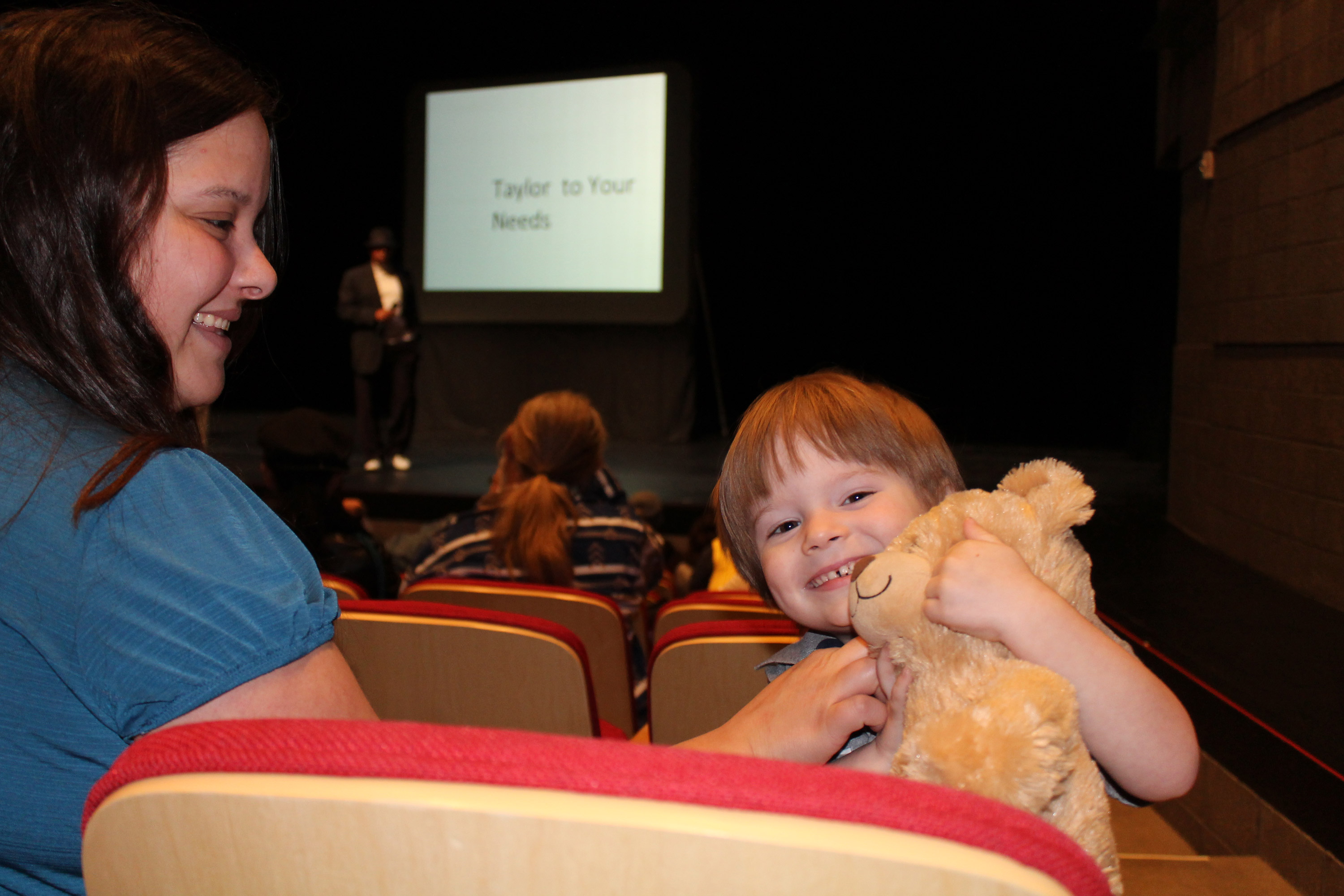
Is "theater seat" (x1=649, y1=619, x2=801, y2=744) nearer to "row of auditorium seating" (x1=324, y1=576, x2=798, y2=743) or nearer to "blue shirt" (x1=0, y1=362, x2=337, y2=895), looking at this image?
"row of auditorium seating" (x1=324, y1=576, x2=798, y2=743)

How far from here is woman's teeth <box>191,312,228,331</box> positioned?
0.77 meters

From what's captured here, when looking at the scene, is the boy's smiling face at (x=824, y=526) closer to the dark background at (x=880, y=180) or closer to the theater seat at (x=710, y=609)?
the theater seat at (x=710, y=609)

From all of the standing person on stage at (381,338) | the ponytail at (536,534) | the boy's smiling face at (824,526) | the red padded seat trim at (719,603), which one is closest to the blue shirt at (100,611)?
the boy's smiling face at (824,526)

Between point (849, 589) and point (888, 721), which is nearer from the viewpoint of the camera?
point (888, 721)

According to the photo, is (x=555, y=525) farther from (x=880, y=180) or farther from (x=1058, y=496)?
(x=880, y=180)

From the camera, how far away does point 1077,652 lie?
59cm

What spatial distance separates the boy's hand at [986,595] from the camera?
583 mm

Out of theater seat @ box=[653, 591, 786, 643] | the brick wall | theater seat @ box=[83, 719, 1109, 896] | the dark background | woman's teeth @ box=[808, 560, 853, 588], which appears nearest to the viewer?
theater seat @ box=[83, 719, 1109, 896]

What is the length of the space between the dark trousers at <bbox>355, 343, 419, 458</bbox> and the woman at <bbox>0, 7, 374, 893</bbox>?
566 cm

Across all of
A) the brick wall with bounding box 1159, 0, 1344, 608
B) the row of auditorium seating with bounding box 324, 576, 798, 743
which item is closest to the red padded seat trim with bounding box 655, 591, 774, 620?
the row of auditorium seating with bounding box 324, 576, 798, 743

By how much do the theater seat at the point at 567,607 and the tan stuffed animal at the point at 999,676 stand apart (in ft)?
3.86

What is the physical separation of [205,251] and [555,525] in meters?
1.54

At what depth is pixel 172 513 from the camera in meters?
0.54

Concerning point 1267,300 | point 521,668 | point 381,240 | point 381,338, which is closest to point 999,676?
point 521,668
